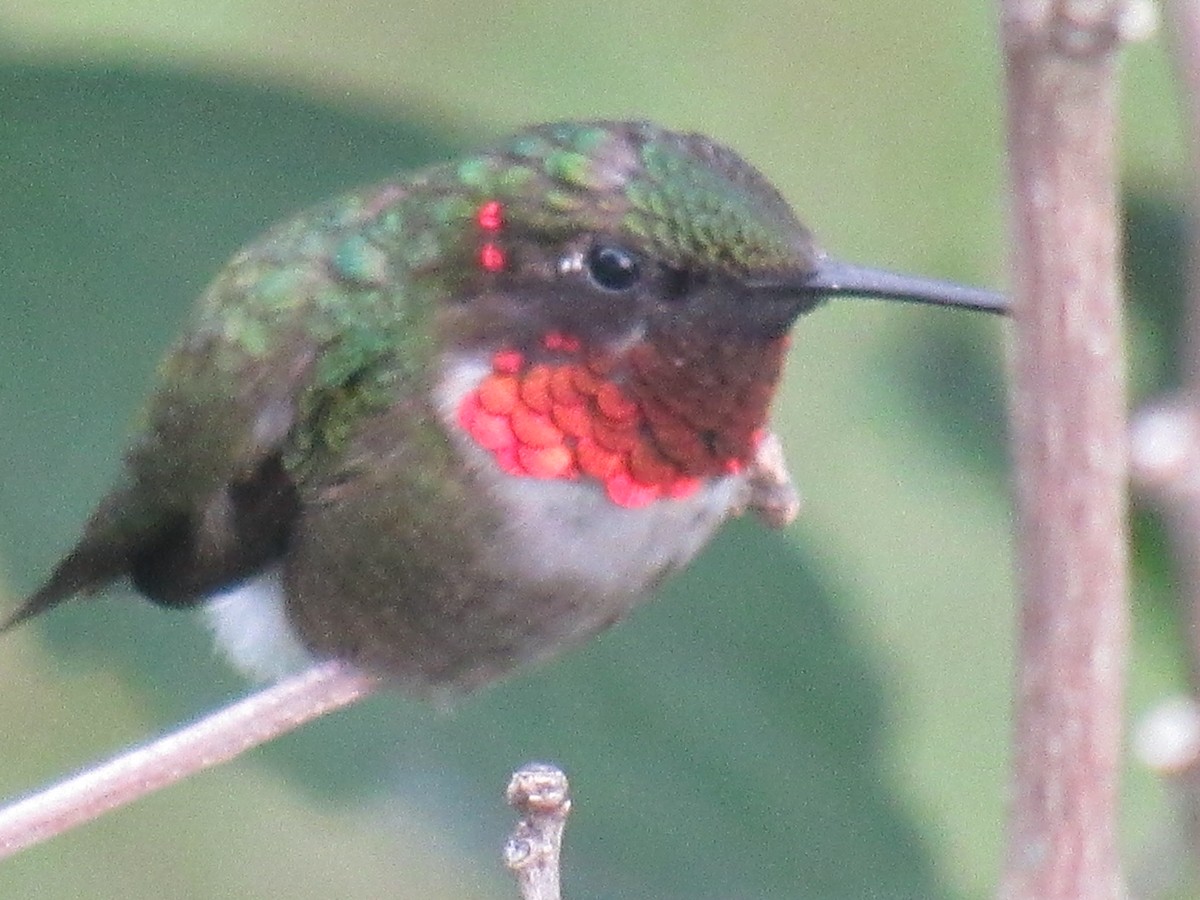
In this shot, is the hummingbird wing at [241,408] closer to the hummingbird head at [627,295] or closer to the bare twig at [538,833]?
the hummingbird head at [627,295]

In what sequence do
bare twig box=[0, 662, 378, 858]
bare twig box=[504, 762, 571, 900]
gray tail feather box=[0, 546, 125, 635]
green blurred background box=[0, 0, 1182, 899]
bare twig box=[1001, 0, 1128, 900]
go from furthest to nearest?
1. green blurred background box=[0, 0, 1182, 899]
2. gray tail feather box=[0, 546, 125, 635]
3. bare twig box=[0, 662, 378, 858]
4. bare twig box=[504, 762, 571, 900]
5. bare twig box=[1001, 0, 1128, 900]

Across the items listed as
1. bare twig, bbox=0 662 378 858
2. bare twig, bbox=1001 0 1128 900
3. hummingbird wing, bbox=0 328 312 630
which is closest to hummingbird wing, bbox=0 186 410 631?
hummingbird wing, bbox=0 328 312 630

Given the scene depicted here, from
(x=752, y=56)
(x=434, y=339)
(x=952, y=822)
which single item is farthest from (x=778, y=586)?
(x=434, y=339)

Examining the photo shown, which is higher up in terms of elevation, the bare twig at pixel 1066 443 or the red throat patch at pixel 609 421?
the bare twig at pixel 1066 443

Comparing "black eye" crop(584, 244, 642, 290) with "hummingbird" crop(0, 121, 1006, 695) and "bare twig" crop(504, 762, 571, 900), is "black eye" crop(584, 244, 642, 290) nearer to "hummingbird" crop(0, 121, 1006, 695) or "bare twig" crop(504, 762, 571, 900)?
"hummingbird" crop(0, 121, 1006, 695)

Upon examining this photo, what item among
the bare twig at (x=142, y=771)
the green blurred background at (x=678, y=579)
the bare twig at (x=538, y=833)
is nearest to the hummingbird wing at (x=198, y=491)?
the bare twig at (x=142, y=771)

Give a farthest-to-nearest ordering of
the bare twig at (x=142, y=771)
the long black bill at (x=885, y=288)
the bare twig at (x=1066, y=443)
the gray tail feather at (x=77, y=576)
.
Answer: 1. the gray tail feather at (x=77, y=576)
2. the bare twig at (x=142, y=771)
3. the long black bill at (x=885, y=288)
4. the bare twig at (x=1066, y=443)

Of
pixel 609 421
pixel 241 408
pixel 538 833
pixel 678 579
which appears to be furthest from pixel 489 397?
A: pixel 678 579
